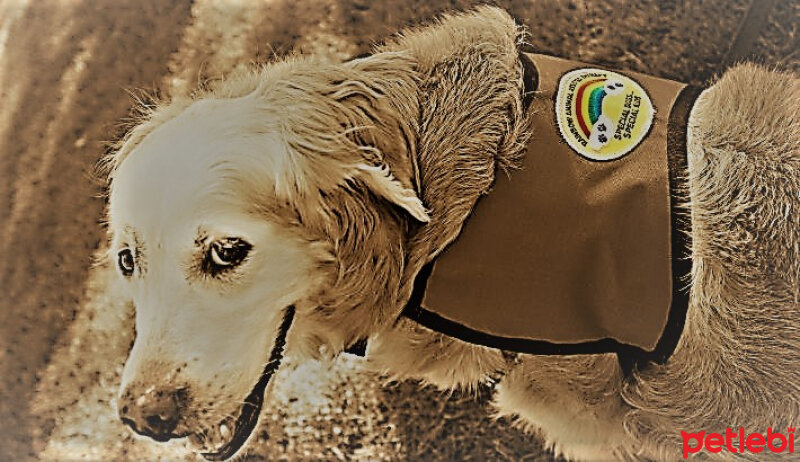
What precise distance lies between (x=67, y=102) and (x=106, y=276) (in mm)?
204

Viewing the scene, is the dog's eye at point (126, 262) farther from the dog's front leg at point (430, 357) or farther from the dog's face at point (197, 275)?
the dog's front leg at point (430, 357)

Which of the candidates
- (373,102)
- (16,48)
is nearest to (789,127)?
(373,102)

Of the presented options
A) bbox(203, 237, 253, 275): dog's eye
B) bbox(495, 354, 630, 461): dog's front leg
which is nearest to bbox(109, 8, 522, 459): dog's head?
bbox(203, 237, 253, 275): dog's eye

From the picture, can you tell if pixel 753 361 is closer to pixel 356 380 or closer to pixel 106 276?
pixel 356 380

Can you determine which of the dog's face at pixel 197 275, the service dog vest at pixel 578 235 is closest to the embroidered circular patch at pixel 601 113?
the service dog vest at pixel 578 235

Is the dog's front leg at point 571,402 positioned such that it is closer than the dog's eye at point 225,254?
No

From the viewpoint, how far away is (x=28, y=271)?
29.3 inches

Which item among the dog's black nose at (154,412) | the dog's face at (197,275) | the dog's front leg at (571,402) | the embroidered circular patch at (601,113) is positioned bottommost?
the dog's front leg at (571,402)

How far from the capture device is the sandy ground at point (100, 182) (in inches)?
29.1

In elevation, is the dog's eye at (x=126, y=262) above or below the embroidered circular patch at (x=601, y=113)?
below

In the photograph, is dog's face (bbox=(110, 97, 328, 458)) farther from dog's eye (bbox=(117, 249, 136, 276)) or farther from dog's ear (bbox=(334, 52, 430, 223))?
dog's ear (bbox=(334, 52, 430, 223))

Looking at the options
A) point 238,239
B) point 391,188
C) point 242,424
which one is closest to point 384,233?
point 391,188

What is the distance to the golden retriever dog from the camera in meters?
0.68

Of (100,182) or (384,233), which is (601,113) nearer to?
(384,233)
